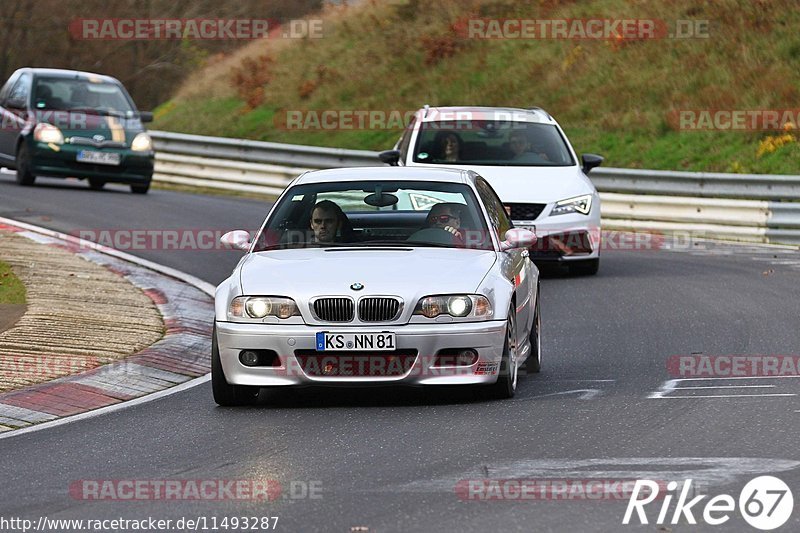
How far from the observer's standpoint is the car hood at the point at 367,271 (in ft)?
30.7

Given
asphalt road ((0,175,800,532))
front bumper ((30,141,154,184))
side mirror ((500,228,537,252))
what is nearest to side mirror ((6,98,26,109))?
front bumper ((30,141,154,184))

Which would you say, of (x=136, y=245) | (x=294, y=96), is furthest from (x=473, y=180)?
(x=294, y=96)

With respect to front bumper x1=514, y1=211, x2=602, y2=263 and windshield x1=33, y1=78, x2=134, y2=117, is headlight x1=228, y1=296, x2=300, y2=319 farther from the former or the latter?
windshield x1=33, y1=78, x2=134, y2=117

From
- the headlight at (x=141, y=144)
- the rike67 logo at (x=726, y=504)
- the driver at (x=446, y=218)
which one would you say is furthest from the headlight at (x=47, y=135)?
the rike67 logo at (x=726, y=504)

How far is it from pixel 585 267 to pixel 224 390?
27.7 feet

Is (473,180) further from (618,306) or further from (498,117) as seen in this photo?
(498,117)

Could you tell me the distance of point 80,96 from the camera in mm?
26219

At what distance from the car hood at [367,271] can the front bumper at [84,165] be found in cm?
1552

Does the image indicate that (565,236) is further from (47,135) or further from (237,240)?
(47,135)

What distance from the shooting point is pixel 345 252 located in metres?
10.1

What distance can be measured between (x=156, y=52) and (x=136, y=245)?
36.8 metres

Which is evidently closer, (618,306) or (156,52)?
(618,306)

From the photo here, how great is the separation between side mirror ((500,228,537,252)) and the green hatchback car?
15.7 metres

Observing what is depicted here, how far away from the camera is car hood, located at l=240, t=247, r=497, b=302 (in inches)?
369
